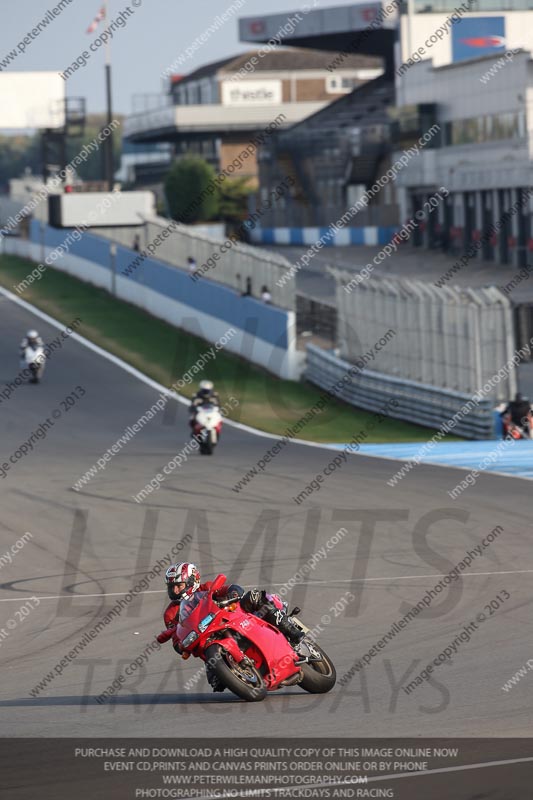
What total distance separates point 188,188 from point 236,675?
7228cm

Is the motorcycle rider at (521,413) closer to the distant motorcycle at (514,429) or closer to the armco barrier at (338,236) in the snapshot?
the distant motorcycle at (514,429)

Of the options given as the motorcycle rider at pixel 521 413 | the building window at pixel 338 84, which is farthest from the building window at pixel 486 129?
the building window at pixel 338 84

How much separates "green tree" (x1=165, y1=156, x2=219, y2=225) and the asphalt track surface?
5082 cm

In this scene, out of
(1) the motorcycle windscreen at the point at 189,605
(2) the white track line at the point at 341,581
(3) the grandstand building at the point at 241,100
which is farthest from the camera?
(3) the grandstand building at the point at 241,100

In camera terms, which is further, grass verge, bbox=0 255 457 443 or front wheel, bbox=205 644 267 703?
grass verge, bbox=0 255 457 443

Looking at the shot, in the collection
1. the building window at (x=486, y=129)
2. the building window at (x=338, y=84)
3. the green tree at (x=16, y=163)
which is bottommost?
the building window at (x=486, y=129)

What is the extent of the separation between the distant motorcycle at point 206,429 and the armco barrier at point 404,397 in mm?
5751

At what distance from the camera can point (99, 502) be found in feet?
64.1

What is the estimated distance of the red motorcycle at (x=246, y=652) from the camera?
9.34 metres

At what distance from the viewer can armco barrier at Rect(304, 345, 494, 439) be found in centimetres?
2725

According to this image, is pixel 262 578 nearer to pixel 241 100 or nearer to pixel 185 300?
pixel 185 300
